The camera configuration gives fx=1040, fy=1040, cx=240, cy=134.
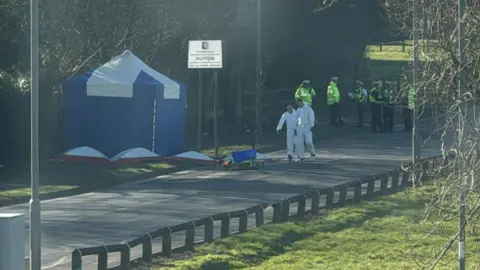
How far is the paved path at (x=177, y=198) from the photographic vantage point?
1617cm

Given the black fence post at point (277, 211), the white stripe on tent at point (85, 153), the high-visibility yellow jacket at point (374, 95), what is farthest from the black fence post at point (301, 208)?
the high-visibility yellow jacket at point (374, 95)

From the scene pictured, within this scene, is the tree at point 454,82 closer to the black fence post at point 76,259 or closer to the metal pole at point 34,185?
the black fence post at point 76,259

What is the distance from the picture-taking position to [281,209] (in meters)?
16.7

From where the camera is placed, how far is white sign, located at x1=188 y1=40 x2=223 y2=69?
1163 inches

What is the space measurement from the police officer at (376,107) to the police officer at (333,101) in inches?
53.7

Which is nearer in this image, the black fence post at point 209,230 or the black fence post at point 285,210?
the black fence post at point 209,230

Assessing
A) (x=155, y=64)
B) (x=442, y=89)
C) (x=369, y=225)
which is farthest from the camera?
(x=155, y=64)

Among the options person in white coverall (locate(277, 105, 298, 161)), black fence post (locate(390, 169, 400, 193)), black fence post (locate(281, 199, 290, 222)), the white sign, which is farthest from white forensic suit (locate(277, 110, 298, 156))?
black fence post (locate(281, 199, 290, 222))

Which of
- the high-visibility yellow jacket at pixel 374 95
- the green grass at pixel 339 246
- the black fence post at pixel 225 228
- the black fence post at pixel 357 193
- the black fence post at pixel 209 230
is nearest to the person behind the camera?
the green grass at pixel 339 246

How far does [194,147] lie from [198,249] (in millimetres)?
19188

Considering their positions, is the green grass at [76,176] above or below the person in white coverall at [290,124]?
below

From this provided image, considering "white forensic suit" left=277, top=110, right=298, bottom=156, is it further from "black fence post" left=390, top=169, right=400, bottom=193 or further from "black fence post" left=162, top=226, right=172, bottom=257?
"black fence post" left=162, top=226, right=172, bottom=257

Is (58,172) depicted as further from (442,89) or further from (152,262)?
(442,89)

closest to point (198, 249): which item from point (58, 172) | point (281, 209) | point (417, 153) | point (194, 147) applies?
point (281, 209)
